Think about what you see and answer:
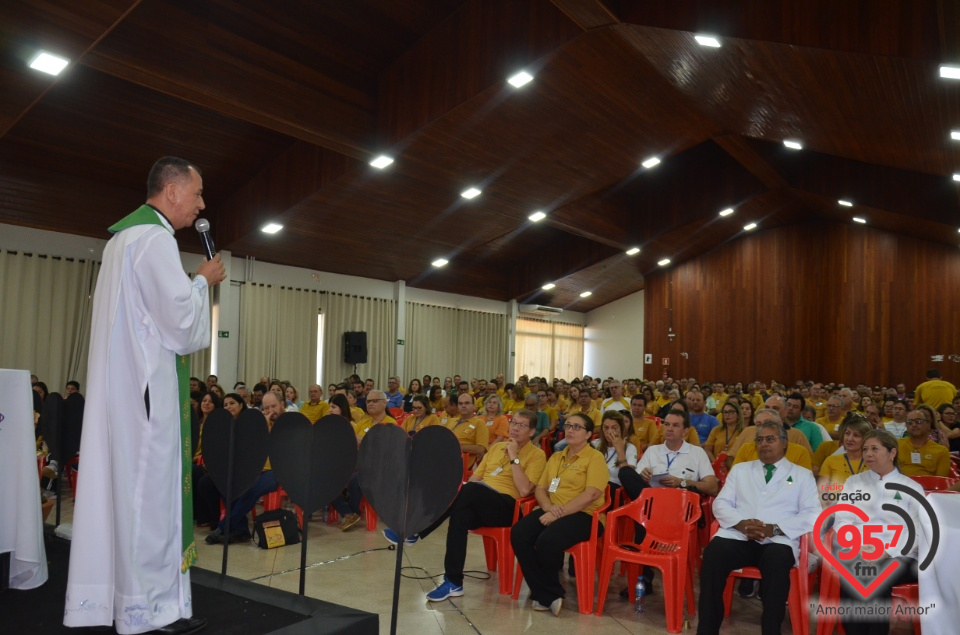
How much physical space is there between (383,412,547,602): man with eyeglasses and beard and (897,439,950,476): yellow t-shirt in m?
2.49

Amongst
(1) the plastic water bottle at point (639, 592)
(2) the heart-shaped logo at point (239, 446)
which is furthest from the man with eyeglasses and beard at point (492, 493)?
(2) the heart-shaped logo at point (239, 446)

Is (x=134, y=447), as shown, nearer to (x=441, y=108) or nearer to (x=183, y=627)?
(x=183, y=627)

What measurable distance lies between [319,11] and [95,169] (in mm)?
4326

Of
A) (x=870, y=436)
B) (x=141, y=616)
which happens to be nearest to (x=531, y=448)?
(x=870, y=436)

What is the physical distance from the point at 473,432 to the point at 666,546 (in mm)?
2773

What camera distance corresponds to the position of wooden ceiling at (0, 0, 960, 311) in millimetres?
5742

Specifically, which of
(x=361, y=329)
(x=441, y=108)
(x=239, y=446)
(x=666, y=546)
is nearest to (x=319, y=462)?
(x=239, y=446)

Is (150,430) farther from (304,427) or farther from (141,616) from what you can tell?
(304,427)

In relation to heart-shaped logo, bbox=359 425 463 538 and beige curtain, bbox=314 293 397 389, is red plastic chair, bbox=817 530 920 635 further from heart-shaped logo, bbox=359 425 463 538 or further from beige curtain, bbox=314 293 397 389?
beige curtain, bbox=314 293 397 389

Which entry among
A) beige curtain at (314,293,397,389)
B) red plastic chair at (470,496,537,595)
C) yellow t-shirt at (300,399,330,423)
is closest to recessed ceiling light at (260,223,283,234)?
beige curtain at (314,293,397,389)

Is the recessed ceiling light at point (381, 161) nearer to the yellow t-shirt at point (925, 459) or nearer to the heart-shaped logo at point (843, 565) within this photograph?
the yellow t-shirt at point (925, 459)

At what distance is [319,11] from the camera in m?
7.16

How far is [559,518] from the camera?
3.86 m

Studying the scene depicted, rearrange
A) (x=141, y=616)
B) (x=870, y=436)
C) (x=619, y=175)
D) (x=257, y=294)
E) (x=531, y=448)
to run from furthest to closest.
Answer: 1. (x=257, y=294)
2. (x=619, y=175)
3. (x=531, y=448)
4. (x=870, y=436)
5. (x=141, y=616)
